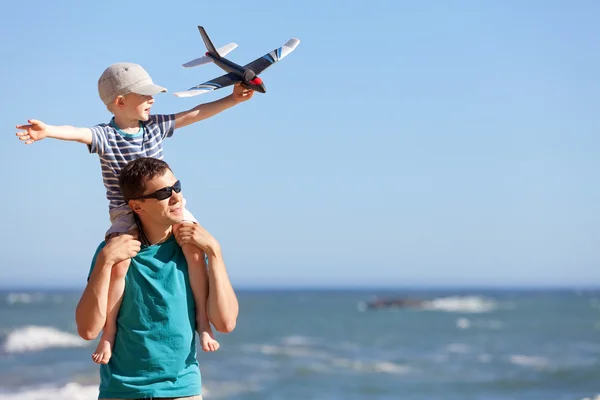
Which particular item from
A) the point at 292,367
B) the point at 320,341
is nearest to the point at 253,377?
the point at 292,367

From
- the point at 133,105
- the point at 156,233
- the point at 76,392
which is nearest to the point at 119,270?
the point at 156,233

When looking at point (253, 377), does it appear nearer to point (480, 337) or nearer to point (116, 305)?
point (480, 337)

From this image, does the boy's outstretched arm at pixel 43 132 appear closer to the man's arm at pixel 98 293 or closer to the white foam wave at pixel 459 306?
the man's arm at pixel 98 293

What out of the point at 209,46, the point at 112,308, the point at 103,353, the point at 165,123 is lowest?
the point at 103,353

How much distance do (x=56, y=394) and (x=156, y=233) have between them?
12069 mm

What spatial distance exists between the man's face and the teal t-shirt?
126 mm

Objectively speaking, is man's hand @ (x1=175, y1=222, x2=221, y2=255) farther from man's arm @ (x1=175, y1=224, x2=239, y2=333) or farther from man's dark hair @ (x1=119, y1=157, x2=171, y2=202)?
man's dark hair @ (x1=119, y1=157, x2=171, y2=202)

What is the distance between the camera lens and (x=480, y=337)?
31.5 metres

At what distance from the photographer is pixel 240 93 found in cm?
366

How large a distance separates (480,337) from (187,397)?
96.6 ft

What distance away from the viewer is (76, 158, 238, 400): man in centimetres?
310

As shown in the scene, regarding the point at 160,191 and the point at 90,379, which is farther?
the point at 90,379

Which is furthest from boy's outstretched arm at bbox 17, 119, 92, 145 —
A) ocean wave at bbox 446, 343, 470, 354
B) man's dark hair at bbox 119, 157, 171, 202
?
ocean wave at bbox 446, 343, 470, 354

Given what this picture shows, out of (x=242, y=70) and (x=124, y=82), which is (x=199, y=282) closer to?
(x=124, y=82)
